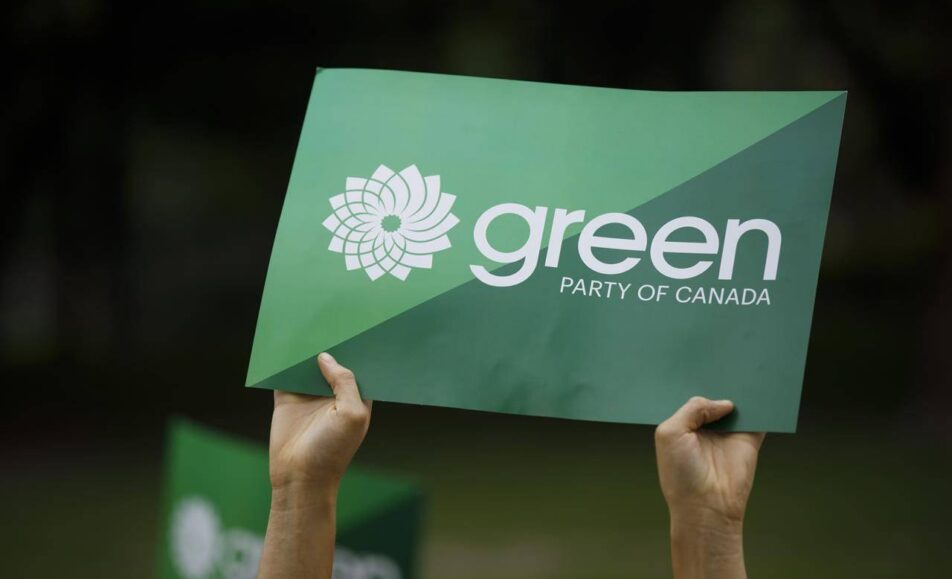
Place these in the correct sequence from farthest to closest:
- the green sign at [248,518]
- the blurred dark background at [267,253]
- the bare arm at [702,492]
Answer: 1. the blurred dark background at [267,253]
2. the green sign at [248,518]
3. the bare arm at [702,492]

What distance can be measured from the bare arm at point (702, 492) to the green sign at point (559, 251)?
0.14 ft

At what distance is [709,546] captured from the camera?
1.60 m

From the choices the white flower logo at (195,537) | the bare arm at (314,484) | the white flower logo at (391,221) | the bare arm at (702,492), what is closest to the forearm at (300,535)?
the bare arm at (314,484)

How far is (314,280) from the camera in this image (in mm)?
1782

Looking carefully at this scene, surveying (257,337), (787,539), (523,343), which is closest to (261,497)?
(257,337)

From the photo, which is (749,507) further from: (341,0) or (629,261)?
(629,261)

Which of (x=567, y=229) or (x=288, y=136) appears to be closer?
(x=567, y=229)

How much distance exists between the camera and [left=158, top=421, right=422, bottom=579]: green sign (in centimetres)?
238

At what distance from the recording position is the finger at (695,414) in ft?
5.26

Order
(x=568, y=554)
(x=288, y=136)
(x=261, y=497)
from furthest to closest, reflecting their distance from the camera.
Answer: (x=288, y=136) → (x=568, y=554) → (x=261, y=497)

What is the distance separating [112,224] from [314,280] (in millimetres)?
7638

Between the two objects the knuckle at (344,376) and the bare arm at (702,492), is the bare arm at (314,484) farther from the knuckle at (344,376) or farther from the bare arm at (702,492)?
the bare arm at (702,492)

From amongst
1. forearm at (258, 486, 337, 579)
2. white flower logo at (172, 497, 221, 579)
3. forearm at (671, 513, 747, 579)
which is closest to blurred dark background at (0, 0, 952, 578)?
white flower logo at (172, 497, 221, 579)

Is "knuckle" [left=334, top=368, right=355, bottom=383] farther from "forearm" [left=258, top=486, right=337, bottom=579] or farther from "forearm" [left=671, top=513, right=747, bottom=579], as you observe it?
"forearm" [left=671, top=513, right=747, bottom=579]
